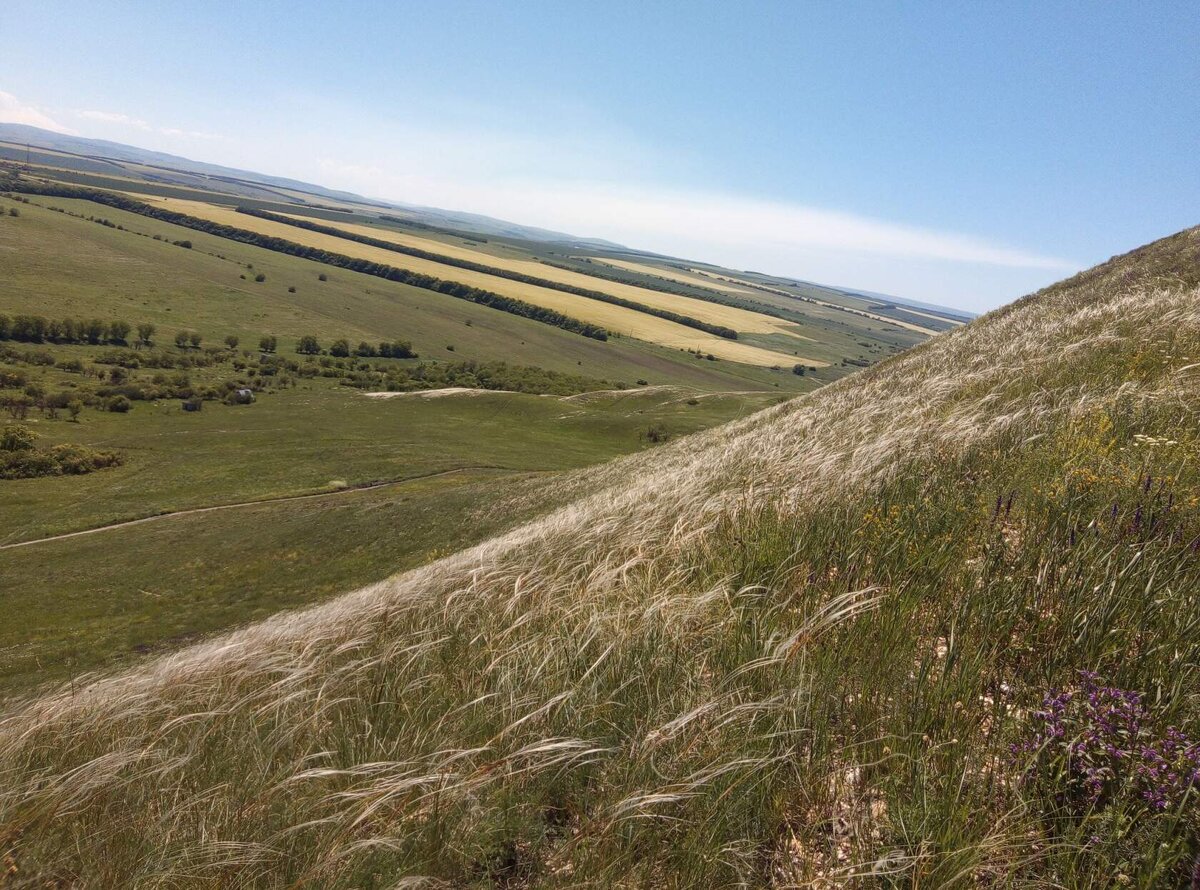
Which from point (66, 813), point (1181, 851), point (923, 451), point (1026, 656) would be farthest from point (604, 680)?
point (923, 451)

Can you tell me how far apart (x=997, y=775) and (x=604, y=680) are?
1.86 m

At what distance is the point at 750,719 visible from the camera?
8.60 feet

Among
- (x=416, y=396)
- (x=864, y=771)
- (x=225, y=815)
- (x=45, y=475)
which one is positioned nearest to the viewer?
(x=864, y=771)

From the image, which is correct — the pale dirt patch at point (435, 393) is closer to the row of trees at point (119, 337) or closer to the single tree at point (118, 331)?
the row of trees at point (119, 337)

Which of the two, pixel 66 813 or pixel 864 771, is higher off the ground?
pixel 864 771

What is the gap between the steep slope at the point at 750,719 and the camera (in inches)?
82.7

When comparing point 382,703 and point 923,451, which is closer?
point 382,703

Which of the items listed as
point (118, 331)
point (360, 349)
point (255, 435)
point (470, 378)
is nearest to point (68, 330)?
point (118, 331)

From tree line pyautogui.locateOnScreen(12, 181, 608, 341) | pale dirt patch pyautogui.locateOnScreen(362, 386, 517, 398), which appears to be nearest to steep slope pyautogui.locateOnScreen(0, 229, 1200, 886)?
pale dirt patch pyautogui.locateOnScreen(362, 386, 517, 398)

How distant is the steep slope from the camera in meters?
2.10

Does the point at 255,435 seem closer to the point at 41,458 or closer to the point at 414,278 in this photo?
the point at 41,458

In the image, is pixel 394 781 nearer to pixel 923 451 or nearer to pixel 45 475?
pixel 923 451

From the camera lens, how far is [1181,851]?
1.74 m

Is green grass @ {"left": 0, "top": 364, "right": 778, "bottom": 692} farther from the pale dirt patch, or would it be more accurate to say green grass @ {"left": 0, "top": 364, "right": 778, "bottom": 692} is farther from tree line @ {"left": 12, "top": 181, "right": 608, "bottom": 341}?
tree line @ {"left": 12, "top": 181, "right": 608, "bottom": 341}
